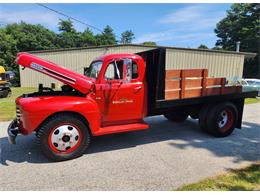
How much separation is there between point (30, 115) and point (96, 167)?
152 cm

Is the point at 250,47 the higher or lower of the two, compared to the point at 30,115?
higher

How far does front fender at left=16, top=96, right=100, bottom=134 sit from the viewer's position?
4.31 metres

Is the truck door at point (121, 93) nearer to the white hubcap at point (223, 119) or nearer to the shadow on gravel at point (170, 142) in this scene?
the shadow on gravel at point (170, 142)

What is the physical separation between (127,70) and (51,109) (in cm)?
177

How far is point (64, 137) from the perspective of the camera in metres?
4.52

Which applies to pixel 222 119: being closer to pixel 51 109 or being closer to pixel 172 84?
pixel 172 84

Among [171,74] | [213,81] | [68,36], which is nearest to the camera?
[171,74]

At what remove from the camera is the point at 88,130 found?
4.82m

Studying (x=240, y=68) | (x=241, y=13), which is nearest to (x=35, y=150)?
(x=240, y=68)

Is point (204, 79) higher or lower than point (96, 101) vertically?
higher

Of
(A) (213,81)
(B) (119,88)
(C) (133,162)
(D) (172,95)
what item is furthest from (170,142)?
(A) (213,81)

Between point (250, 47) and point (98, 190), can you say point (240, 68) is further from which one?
point (98, 190)

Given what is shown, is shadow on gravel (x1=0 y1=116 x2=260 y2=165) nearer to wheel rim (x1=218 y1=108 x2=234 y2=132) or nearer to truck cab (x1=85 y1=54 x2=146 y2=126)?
wheel rim (x1=218 y1=108 x2=234 y2=132)
